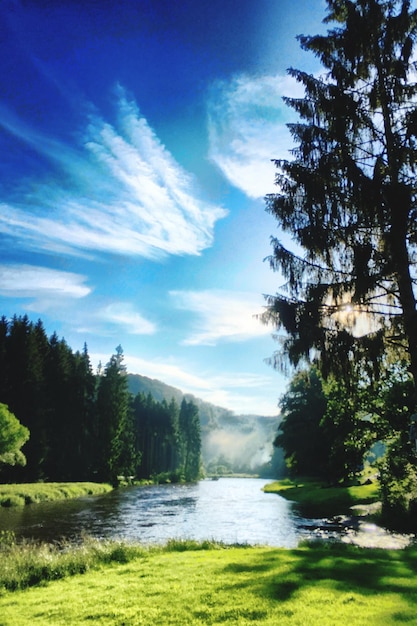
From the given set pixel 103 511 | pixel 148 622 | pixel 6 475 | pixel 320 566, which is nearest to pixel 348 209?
pixel 320 566

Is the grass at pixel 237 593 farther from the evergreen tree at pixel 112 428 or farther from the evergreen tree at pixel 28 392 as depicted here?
the evergreen tree at pixel 112 428

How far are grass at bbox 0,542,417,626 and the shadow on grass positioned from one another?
0.02 meters

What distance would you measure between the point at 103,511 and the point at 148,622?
29202mm

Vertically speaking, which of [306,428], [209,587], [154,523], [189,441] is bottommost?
[154,523]

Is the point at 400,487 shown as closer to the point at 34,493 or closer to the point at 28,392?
the point at 34,493

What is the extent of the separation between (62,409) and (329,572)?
214 ft

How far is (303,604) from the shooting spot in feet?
22.7

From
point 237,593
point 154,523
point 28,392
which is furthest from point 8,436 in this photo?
point 237,593

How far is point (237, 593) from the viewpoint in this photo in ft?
25.7

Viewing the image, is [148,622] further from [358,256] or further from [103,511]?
[103,511]

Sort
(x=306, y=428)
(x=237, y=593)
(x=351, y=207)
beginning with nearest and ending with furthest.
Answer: (x=237, y=593) < (x=351, y=207) < (x=306, y=428)

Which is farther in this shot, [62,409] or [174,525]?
[62,409]

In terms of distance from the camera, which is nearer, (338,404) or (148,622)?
(148,622)

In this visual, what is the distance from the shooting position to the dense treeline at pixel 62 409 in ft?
176
